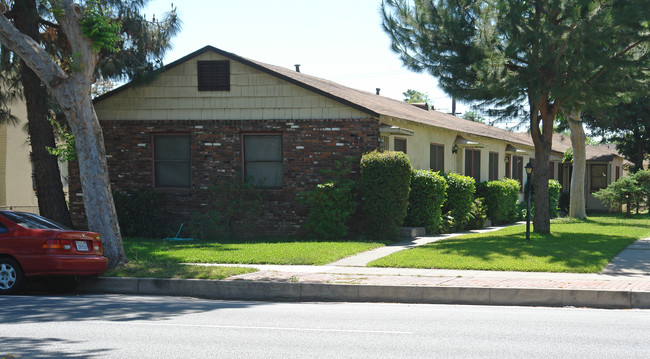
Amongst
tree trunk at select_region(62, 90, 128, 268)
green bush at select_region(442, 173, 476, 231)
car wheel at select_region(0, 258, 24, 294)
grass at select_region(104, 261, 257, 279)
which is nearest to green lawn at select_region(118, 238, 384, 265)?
grass at select_region(104, 261, 257, 279)

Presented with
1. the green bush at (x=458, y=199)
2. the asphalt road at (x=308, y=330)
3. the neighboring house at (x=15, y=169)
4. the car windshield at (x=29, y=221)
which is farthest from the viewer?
the neighboring house at (x=15, y=169)

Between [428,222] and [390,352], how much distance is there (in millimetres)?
12526

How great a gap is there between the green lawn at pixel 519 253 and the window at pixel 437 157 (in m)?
4.98

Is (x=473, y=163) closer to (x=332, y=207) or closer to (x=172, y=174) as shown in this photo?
(x=332, y=207)

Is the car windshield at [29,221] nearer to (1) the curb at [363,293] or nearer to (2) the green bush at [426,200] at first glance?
(1) the curb at [363,293]

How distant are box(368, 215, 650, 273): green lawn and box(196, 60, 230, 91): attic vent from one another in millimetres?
7589

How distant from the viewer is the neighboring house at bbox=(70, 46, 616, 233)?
1845cm

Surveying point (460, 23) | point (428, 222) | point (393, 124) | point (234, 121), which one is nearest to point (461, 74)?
point (460, 23)

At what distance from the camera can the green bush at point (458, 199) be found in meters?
20.6

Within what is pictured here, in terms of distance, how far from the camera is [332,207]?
1767 cm

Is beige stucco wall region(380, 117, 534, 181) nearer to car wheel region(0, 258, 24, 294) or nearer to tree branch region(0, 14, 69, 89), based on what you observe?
tree branch region(0, 14, 69, 89)

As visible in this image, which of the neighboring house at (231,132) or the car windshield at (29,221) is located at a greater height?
the neighboring house at (231,132)

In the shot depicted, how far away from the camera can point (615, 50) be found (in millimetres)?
15602

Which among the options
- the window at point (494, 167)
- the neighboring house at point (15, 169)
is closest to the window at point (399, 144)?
the window at point (494, 167)
